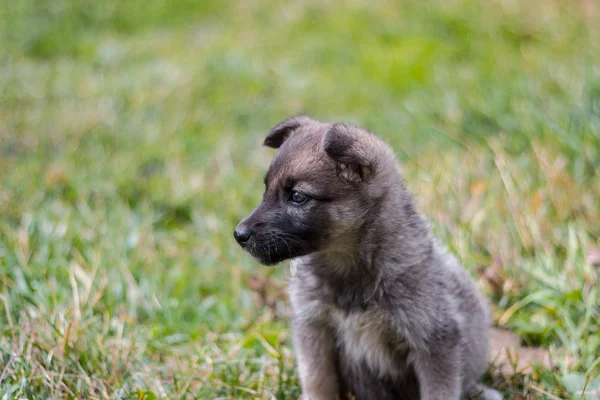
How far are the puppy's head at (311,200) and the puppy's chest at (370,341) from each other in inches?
12.9

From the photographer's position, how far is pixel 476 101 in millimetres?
6973

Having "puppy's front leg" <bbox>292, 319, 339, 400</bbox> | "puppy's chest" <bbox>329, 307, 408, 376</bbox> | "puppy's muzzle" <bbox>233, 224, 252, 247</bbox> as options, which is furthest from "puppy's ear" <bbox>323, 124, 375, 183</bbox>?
"puppy's front leg" <bbox>292, 319, 339, 400</bbox>

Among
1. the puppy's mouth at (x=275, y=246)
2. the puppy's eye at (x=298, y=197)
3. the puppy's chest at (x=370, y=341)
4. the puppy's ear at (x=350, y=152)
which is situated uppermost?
the puppy's ear at (x=350, y=152)

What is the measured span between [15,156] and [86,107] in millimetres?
1357

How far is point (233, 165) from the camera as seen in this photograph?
691 cm

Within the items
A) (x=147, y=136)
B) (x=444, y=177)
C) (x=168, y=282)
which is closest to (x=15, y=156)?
(x=147, y=136)

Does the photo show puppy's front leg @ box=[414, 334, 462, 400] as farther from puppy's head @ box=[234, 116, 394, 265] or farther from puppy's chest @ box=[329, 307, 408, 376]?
puppy's head @ box=[234, 116, 394, 265]

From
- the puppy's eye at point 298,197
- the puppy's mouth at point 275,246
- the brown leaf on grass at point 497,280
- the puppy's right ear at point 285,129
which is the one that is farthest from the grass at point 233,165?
the puppy's right ear at point 285,129

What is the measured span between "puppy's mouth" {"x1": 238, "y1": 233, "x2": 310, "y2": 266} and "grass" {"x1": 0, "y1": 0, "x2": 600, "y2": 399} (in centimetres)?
77

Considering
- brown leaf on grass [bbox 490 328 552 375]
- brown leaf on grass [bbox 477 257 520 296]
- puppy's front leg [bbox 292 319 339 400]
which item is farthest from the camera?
brown leaf on grass [bbox 477 257 520 296]

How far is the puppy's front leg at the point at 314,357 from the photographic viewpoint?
10.6ft

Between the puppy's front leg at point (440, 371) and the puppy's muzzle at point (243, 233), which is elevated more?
the puppy's muzzle at point (243, 233)

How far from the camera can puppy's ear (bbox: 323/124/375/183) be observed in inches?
115

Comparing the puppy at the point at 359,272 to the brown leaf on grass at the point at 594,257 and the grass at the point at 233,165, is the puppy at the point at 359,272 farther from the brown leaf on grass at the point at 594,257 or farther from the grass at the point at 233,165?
the brown leaf on grass at the point at 594,257
